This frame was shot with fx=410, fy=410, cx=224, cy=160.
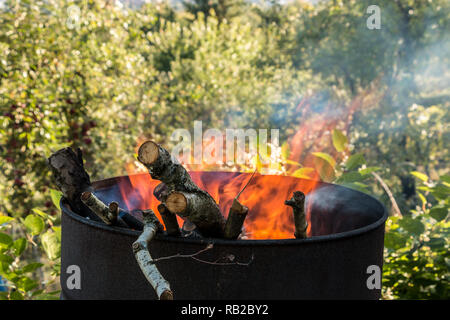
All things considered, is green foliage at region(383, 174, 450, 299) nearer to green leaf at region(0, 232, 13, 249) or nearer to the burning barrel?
the burning barrel

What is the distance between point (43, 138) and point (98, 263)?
312 cm

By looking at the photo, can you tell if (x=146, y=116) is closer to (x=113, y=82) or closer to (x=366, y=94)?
(x=113, y=82)

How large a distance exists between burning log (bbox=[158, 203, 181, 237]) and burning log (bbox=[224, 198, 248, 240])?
16 centimetres

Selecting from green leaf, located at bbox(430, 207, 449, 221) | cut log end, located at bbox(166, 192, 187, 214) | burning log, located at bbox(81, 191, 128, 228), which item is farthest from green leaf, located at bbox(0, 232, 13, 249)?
green leaf, located at bbox(430, 207, 449, 221)

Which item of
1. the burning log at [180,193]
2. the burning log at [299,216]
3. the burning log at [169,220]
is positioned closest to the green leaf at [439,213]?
the burning log at [299,216]

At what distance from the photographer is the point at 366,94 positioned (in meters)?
7.53

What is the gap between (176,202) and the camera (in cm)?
121

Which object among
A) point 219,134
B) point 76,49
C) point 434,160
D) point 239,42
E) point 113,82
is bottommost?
point 434,160

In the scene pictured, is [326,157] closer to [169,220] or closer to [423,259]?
[423,259]

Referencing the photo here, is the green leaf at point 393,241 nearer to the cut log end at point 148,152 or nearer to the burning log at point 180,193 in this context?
the burning log at point 180,193

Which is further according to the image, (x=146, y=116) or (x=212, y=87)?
(x=212, y=87)

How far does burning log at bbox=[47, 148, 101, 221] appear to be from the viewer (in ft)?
5.47

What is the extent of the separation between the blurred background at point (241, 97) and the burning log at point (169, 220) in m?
1.12
